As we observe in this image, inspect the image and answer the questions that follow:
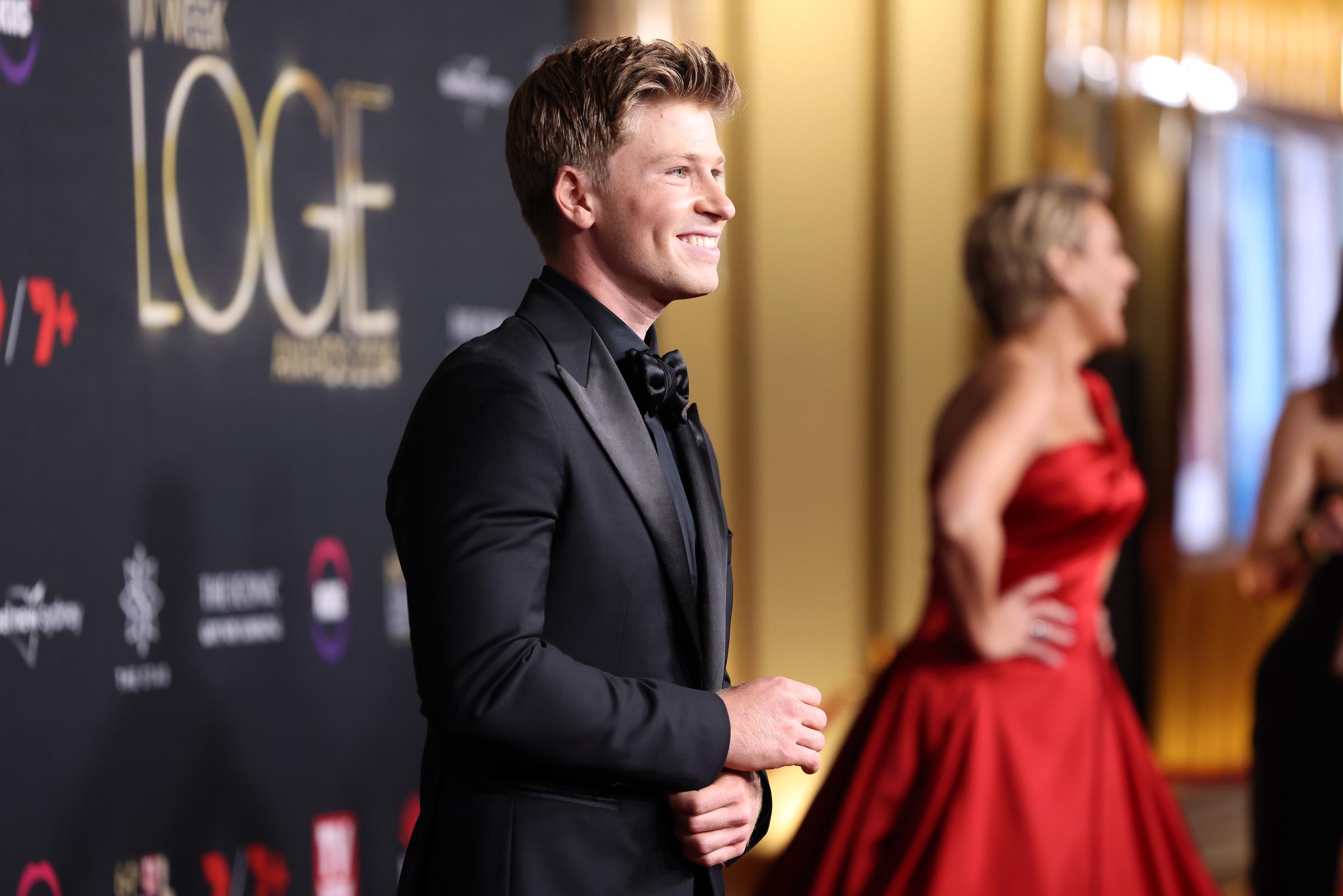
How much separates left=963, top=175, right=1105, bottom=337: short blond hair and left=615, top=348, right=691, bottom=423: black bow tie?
161cm

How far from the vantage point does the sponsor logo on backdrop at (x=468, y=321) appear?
3018mm

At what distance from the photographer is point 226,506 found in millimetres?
2518

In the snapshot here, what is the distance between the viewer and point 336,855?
9.08 ft

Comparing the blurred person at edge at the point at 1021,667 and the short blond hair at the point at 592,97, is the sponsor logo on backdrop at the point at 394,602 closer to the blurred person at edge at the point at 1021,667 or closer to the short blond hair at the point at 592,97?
the blurred person at edge at the point at 1021,667

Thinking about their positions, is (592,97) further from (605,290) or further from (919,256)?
(919,256)

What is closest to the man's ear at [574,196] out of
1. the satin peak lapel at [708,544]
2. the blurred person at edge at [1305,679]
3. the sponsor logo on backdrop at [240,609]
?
the satin peak lapel at [708,544]

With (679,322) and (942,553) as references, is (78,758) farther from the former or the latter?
(679,322)

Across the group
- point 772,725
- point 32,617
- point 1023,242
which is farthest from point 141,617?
point 1023,242

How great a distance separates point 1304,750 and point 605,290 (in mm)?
2216

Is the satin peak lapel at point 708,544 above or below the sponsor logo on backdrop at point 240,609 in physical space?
above

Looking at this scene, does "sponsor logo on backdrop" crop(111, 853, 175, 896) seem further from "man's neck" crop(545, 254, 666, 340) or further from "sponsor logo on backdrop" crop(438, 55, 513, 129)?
"sponsor logo on backdrop" crop(438, 55, 513, 129)

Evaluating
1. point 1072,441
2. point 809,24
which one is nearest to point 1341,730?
point 1072,441

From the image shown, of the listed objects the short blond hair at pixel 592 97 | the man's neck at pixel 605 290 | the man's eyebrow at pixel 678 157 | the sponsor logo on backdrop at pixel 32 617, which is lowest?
the sponsor logo on backdrop at pixel 32 617

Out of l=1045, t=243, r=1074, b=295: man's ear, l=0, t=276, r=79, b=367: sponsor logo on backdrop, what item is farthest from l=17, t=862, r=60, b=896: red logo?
l=1045, t=243, r=1074, b=295: man's ear
